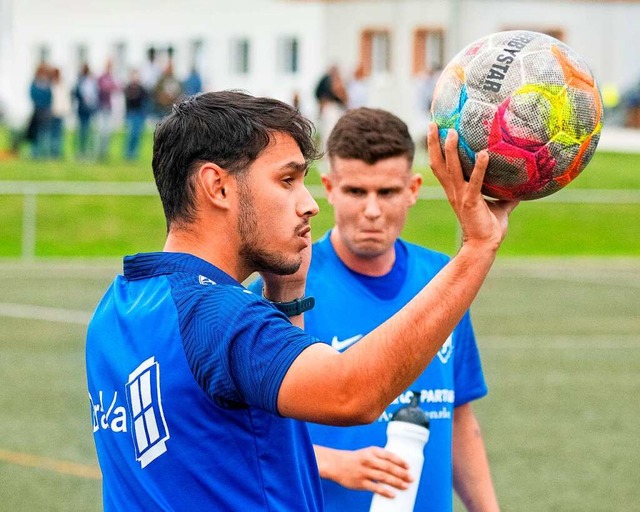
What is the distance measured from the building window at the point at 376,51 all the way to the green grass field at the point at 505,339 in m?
20.4

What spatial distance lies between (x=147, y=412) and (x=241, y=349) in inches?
12.0

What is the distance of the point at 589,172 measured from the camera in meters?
29.5

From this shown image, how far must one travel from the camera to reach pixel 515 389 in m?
10.8

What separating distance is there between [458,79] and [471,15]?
42.0 metres

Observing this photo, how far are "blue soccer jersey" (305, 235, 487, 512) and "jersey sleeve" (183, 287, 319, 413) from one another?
4.97 feet

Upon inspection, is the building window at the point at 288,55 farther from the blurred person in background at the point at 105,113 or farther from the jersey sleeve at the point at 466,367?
the jersey sleeve at the point at 466,367

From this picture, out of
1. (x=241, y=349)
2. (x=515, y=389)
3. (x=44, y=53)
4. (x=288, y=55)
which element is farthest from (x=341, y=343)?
(x=44, y=53)

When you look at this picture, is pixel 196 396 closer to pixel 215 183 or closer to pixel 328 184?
pixel 215 183

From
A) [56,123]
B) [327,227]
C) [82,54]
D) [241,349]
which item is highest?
[241,349]

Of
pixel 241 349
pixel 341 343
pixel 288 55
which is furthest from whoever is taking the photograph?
pixel 288 55

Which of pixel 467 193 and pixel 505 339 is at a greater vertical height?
pixel 467 193

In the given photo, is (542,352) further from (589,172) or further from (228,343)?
(589,172)

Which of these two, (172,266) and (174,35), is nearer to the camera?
(172,266)

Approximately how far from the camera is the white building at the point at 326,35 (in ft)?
144
